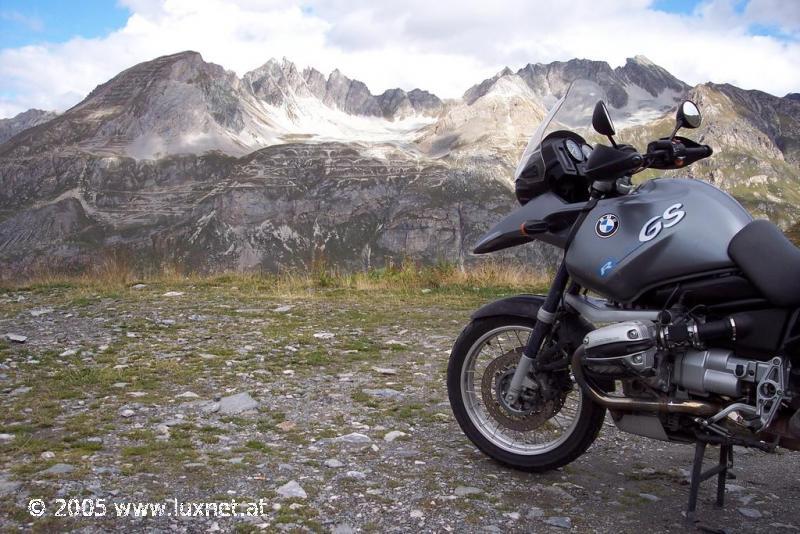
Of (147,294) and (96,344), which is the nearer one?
(96,344)

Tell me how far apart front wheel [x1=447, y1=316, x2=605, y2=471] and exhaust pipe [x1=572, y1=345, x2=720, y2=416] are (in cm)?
19

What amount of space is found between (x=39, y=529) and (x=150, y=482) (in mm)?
665

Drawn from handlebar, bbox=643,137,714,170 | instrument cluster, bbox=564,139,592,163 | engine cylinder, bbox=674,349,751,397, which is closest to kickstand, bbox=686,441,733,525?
engine cylinder, bbox=674,349,751,397

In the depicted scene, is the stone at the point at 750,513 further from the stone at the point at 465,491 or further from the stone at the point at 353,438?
the stone at the point at 353,438

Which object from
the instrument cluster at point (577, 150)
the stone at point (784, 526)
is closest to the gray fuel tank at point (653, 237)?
the instrument cluster at point (577, 150)

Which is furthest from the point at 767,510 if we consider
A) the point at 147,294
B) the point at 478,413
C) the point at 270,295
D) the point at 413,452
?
the point at 147,294

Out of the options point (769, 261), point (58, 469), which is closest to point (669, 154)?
point (769, 261)

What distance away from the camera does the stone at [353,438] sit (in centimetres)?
467

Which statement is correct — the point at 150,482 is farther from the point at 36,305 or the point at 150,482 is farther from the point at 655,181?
the point at 36,305

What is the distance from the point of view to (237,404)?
5.34 metres

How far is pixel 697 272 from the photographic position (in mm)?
3551

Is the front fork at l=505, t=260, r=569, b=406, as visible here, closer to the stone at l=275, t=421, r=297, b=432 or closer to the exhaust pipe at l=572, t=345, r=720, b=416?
the exhaust pipe at l=572, t=345, r=720, b=416

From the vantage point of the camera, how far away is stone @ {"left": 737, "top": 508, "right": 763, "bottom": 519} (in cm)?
378

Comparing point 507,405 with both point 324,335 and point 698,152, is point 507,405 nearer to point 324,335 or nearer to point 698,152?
point 698,152
